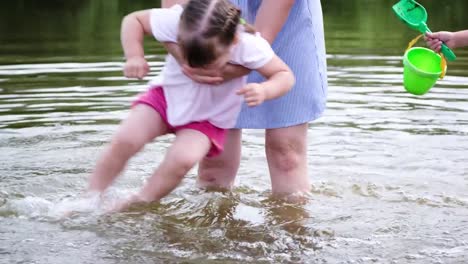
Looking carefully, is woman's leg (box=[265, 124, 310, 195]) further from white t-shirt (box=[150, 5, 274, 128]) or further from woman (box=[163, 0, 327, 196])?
white t-shirt (box=[150, 5, 274, 128])

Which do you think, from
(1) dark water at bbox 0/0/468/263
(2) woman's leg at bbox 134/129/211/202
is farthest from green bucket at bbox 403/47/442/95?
(2) woman's leg at bbox 134/129/211/202

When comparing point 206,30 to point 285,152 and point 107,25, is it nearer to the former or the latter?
point 285,152

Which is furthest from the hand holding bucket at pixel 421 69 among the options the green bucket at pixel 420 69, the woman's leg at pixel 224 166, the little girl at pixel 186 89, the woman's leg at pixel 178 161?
the woman's leg at pixel 178 161

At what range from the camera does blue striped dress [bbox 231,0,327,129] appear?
4535mm

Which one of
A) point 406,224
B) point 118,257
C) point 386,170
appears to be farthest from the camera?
point 386,170

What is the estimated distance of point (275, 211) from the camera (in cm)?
470

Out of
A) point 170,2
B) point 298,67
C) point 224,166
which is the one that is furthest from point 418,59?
point 170,2

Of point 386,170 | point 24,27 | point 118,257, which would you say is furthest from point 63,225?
point 24,27

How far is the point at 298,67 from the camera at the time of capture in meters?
4.55

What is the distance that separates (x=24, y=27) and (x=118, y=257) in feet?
34.9

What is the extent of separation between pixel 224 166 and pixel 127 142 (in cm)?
71

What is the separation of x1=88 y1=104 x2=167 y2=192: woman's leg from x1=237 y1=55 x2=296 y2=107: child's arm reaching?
22.5 inches

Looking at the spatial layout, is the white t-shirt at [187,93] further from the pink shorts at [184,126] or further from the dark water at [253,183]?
the dark water at [253,183]

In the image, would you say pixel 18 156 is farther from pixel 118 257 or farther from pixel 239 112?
pixel 118 257
